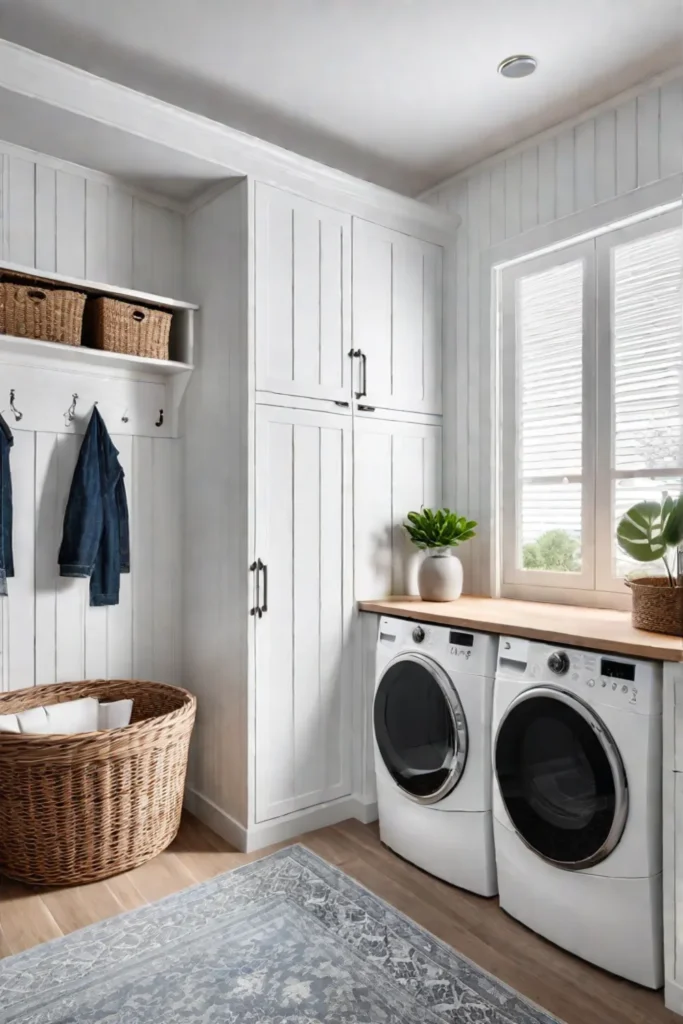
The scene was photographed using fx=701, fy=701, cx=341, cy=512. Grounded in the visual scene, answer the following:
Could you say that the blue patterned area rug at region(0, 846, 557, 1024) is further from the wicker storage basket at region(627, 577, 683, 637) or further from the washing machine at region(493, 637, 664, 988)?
the wicker storage basket at region(627, 577, 683, 637)

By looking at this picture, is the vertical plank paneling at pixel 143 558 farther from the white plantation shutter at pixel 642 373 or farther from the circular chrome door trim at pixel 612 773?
the white plantation shutter at pixel 642 373

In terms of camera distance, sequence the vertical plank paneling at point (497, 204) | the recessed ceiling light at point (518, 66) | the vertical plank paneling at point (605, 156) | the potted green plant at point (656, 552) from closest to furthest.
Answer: the potted green plant at point (656, 552) < the recessed ceiling light at point (518, 66) < the vertical plank paneling at point (605, 156) < the vertical plank paneling at point (497, 204)

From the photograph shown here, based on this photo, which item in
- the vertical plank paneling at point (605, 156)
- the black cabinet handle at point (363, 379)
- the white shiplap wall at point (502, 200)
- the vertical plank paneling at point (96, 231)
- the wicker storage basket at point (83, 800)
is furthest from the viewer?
the black cabinet handle at point (363, 379)

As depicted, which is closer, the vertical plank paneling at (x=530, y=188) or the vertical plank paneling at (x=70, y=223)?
the vertical plank paneling at (x=70, y=223)

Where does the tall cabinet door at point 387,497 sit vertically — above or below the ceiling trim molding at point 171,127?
below

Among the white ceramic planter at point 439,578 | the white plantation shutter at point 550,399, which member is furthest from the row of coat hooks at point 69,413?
the white plantation shutter at point 550,399

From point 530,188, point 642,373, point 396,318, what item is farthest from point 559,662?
point 530,188

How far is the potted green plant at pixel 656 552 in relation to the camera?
6.21 feet

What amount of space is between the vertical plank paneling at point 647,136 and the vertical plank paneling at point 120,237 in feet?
6.14

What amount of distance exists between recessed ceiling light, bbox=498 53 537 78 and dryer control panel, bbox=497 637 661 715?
6.07 ft

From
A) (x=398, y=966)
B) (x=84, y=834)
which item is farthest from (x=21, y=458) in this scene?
(x=398, y=966)

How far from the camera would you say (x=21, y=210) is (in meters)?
2.48

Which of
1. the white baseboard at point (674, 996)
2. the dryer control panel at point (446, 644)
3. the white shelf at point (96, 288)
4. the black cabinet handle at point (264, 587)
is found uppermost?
the white shelf at point (96, 288)

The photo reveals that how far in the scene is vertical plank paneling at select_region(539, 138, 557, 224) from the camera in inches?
106
